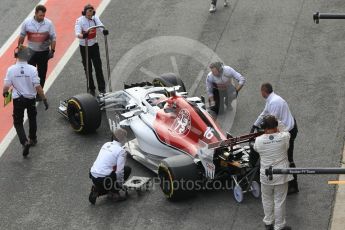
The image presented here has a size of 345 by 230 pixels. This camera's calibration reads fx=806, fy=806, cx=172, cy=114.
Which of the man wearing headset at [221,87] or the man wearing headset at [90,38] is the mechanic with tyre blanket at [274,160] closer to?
the man wearing headset at [221,87]

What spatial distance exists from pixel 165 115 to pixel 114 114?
5.98ft

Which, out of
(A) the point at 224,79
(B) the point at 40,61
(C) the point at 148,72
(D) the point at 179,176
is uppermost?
(B) the point at 40,61

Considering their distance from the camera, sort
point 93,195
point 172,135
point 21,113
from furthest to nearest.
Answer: point 21,113
point 172,135
point 93,195

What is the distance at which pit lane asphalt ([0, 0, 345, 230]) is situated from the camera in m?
Result: 11.9

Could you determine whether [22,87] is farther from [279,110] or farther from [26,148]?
[279,110]

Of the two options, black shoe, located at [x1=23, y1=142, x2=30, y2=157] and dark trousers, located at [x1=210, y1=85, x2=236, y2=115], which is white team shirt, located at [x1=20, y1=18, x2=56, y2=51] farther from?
dark trousers, located at [x1=210, y1=85, x2=236, y2=115]

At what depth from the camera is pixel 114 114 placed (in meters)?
14.6

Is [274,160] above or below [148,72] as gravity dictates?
above

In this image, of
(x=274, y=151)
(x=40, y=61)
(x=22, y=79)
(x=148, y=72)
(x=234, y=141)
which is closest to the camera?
(x=274, y=151)

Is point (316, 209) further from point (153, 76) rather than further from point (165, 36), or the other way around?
point (165, 36)

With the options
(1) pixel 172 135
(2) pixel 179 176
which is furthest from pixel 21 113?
(2) pixel 179 176

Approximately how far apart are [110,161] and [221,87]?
132 inches

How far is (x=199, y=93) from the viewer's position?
51.5ft

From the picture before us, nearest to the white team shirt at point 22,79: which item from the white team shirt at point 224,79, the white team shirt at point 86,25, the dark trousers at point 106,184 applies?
the white team shirt at point 86,25
